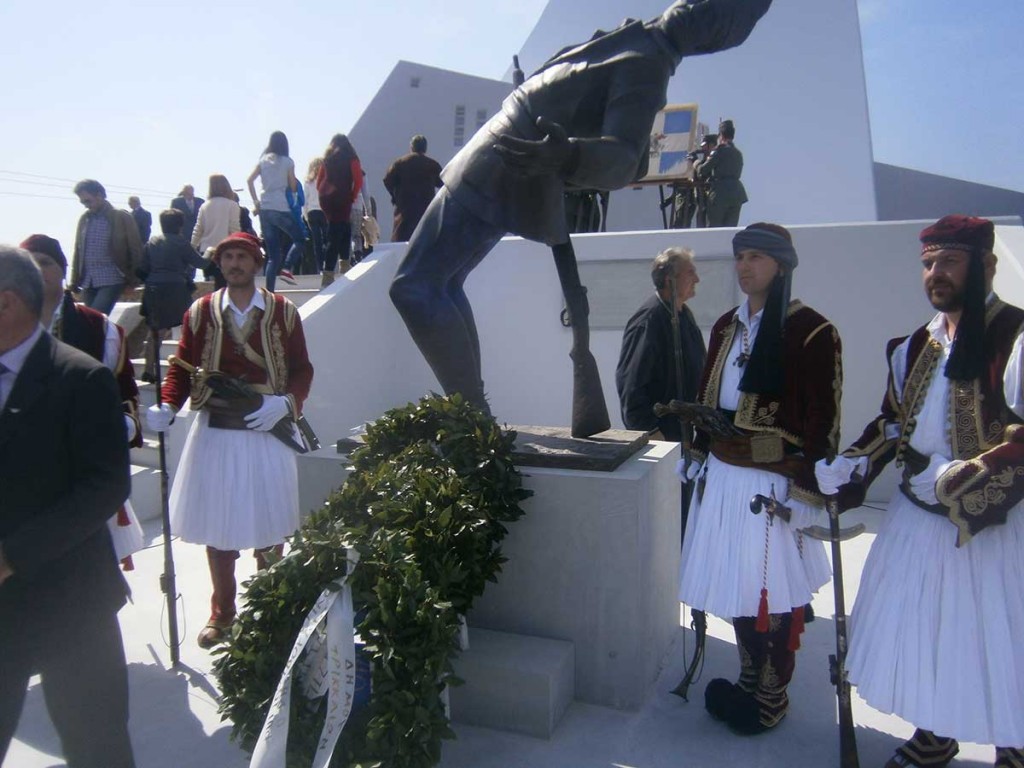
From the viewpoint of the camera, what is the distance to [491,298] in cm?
700

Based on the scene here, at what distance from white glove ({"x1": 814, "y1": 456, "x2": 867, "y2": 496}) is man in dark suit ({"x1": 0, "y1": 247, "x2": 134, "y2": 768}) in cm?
201

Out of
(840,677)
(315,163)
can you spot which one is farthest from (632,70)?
(315,163)

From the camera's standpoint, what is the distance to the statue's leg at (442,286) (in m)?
3.17

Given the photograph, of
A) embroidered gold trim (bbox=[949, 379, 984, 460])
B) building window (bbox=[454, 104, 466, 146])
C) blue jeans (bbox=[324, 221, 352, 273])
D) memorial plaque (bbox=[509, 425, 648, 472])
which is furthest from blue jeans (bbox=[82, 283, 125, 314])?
building window (bbox=[454, 104, 466, 146])

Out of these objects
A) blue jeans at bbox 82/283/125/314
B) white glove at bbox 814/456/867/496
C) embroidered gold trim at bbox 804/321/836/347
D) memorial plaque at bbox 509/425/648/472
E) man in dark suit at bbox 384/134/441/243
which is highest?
man in dark suit at bbox 384/134/441/243

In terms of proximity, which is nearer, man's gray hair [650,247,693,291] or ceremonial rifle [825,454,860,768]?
ceremonial rifle [825,454,860,768]

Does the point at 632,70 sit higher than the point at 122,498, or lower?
higher

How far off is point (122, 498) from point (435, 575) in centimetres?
96

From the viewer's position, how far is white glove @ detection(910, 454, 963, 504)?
2.23m

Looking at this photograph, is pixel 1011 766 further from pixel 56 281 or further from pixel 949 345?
pixel 56 281

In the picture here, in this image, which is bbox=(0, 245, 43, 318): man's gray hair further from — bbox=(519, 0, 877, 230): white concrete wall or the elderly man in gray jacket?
bbox=(519, 0, 877, 230): white concrete wall

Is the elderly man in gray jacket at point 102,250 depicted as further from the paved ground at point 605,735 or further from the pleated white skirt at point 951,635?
the pleated white skirt at point 951,635

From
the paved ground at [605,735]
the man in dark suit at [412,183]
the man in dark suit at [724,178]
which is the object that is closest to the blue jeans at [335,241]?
the man in dark suit at [412,183]

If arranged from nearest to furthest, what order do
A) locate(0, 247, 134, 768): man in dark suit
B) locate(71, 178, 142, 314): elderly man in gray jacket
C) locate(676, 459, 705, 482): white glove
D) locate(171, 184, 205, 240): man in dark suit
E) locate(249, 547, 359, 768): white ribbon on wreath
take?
locate(0, 247, 134, 768): man in dark suit < locate(249, 547, 359, 768): white ribbon on wreath < locate(676, 459, 705, 482): white glove < locate(71, 178, 142, 314): elderly man in gray jacket < locate(171, 184, 205, 240): man in dark suit
